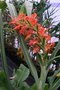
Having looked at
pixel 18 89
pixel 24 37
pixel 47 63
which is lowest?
pixel 18 89

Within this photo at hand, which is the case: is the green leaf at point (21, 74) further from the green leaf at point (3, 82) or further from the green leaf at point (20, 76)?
the green leaf at point (3, 82)

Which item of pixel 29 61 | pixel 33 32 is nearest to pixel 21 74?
pixel 29 61

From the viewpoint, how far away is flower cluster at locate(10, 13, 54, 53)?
1.06 metres

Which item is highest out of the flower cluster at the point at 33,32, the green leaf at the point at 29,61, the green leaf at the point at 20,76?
the flower cluster at the point at 33,32

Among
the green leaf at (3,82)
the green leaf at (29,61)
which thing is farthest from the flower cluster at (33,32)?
the green leaf at (3,82)

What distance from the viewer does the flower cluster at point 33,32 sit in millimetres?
1063

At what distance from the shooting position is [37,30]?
1.06m

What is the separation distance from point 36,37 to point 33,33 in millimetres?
24

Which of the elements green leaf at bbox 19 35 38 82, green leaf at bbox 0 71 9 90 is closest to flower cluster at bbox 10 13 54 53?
green leaf at bbox 19 35 38 82

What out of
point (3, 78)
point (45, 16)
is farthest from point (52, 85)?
point (45, 16)

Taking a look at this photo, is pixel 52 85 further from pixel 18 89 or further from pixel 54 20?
pixel 54 20

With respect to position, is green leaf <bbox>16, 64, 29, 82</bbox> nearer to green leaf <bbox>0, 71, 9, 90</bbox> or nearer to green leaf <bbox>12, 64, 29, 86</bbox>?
green leaf <bbox>12, 64, 29, 86</bbox>

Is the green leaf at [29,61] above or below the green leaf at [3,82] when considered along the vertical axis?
above

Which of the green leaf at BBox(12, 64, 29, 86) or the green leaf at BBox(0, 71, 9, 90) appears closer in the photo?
the green leaf at BBox(0, 71, 9, 90)
